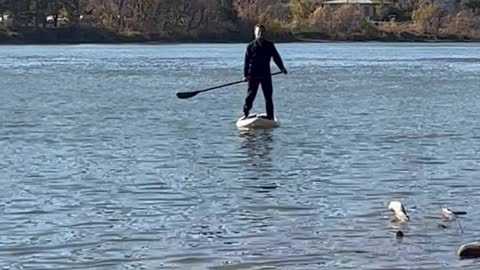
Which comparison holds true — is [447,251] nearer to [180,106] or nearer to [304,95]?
[180,106]

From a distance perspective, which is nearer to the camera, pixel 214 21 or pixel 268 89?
pixel 268 89

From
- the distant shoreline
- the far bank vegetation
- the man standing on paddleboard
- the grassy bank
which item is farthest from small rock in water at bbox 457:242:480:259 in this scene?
the far bank vegetation

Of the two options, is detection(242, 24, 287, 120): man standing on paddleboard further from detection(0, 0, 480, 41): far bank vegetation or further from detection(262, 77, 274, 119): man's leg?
detection(0, 0, 480, 41): far bank vegetation

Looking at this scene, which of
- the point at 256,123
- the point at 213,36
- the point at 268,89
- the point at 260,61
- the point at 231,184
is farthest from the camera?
the point at 213,36

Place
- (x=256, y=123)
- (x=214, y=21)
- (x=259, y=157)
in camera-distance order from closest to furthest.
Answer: (x=259, y=157), (x=256, y=123), (x=214, y=21)

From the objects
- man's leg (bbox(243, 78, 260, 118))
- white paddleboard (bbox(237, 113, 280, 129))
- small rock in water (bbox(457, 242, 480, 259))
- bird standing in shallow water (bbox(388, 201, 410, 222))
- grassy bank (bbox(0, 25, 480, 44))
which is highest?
small rock in water (bbox(457, 242, 480, 259))

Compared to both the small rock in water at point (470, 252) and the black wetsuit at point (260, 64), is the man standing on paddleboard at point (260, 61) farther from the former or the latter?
the small rock in water at point (470, 252)

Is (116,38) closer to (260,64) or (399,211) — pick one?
(260,64)

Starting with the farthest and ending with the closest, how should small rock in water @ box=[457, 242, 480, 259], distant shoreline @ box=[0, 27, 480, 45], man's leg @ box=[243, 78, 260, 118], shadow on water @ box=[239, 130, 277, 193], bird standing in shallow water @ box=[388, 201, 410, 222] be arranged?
1. distant shoreline @ box=[0, 27, 480, 45]
2. man's leg @ box=[243, 78, 260, 118]
3. shadow on water @ box=[239, 130, 277, 193]
4. bird standing in shallow water @ box=[388, 201, 410, 222]
5. small rock in water @ box=[457, 242, 480, 259]

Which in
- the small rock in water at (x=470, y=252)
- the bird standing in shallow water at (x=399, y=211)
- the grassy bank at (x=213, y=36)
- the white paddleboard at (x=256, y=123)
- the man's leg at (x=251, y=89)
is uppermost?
the small rock in water at (x=470, y=252)

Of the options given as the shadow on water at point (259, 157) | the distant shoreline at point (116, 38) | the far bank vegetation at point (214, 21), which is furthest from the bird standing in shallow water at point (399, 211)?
the far bank vegetation at point (214, 21)

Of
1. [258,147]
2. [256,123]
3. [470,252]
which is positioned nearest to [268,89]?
[256,123]

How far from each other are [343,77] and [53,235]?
32285mm

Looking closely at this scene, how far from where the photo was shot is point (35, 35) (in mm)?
96125
